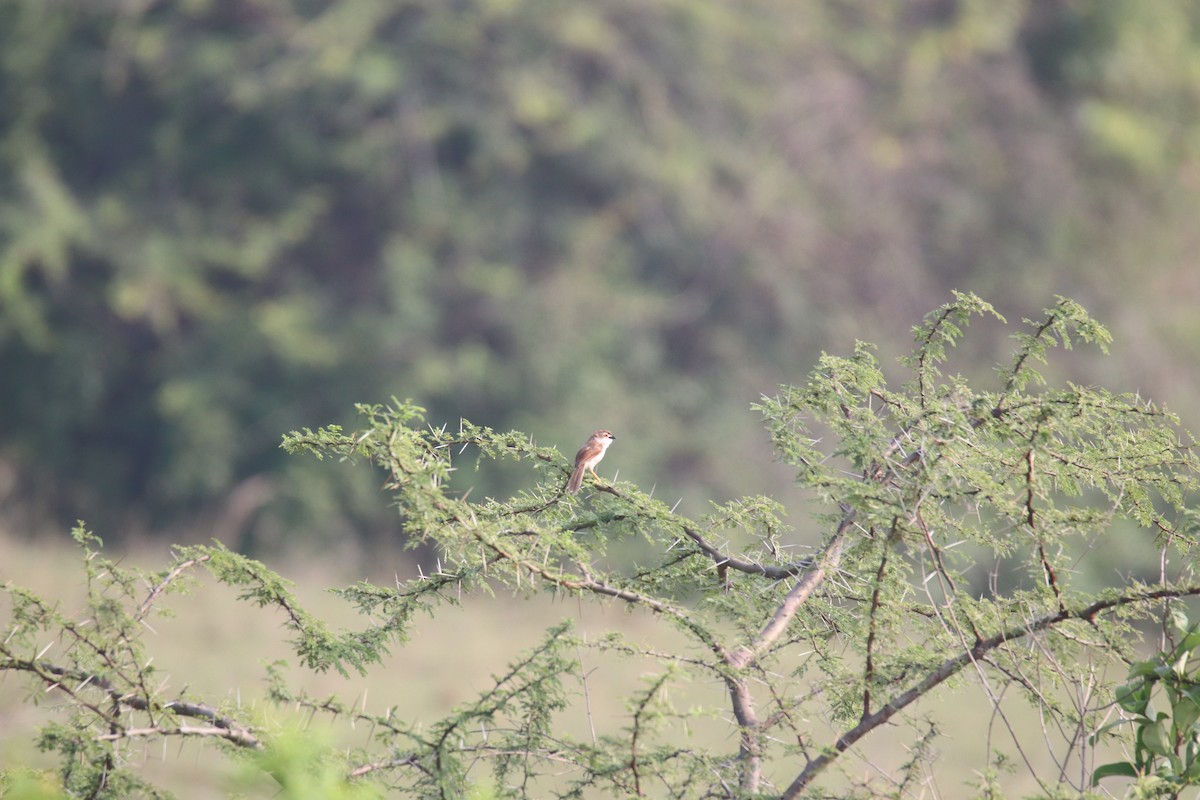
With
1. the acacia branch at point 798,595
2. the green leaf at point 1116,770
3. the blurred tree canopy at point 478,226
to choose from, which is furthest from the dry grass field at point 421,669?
the green leaf at point 1116,770

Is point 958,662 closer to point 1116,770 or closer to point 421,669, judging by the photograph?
point 1116,770

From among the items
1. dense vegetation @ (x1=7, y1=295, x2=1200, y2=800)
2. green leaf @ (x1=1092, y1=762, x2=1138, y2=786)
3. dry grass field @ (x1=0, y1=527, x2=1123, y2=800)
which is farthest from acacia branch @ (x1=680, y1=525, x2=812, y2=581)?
dry grass field @ (x1=0, y1=527, x2=1123, y2=800)

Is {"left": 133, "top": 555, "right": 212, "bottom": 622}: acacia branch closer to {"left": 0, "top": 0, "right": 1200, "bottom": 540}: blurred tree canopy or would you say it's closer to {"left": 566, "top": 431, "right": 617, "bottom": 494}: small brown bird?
{"left": 566, "top": 431, "right": 617, "bottom": 494}: small brown bird

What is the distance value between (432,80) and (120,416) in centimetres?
549

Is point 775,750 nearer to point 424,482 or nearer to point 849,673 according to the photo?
point 849,673

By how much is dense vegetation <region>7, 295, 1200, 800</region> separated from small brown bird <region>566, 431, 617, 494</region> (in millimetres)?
278

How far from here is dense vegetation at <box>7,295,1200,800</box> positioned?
9.64 feet

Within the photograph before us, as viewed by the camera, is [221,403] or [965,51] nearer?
[221,403]

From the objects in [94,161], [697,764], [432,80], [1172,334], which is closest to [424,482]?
[697,764]

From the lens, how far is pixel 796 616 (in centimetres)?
344

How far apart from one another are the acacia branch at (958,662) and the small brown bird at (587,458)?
108cm

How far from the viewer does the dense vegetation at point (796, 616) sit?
9.64ft

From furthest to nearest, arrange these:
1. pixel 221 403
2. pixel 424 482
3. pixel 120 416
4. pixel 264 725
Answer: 1. pixel 120 416
2. pixel 221 403
3. pixel 264 725
4. pixel 424 482

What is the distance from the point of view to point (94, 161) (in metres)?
16.1
